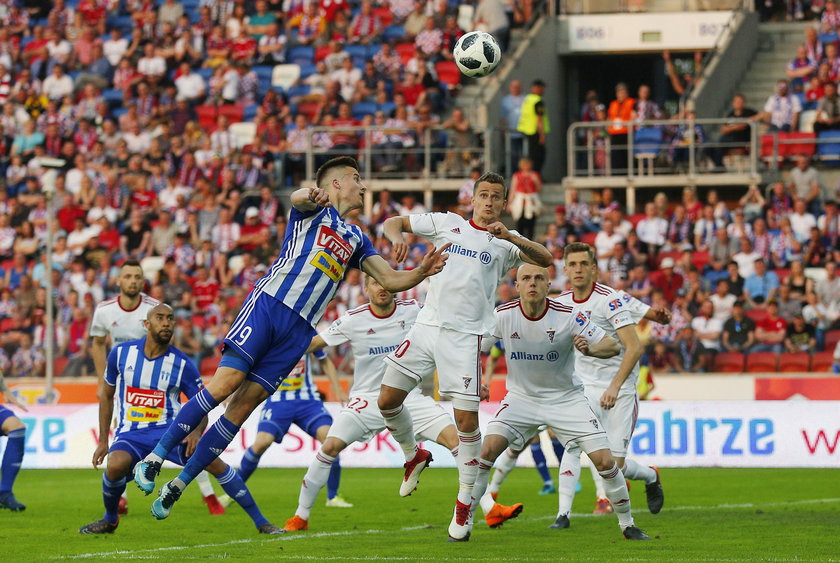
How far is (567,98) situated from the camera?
32.1 meters

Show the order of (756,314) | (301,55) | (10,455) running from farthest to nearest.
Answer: (301,55), (756,314), (10,455)

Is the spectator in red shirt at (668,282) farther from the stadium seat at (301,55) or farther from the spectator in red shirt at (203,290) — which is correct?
the stadium seat at (301,55)

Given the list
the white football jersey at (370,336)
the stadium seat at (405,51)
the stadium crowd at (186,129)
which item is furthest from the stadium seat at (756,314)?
the white football jersey at (370,336)

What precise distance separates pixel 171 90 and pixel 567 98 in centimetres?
829

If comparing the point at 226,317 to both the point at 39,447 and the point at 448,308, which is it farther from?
the point at 448,308

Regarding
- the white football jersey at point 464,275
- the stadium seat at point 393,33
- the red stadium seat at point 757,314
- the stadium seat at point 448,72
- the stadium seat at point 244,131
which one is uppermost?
the stadium seat at point 393,33

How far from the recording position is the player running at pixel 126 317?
14.7 meters

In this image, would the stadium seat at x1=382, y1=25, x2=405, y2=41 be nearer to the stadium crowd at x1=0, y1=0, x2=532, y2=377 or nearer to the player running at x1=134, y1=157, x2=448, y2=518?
the stadium crowd at x1=0, y1=0, x2=532, y2=377

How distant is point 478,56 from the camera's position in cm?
1395

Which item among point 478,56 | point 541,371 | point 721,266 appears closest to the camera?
point 541,371

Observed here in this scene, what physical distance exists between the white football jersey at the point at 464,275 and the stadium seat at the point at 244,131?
61.2ft

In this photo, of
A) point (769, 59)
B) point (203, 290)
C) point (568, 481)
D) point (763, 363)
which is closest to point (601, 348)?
point (568, 481)

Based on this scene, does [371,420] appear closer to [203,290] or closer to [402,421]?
[402,421]

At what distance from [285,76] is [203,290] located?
21.0ft
